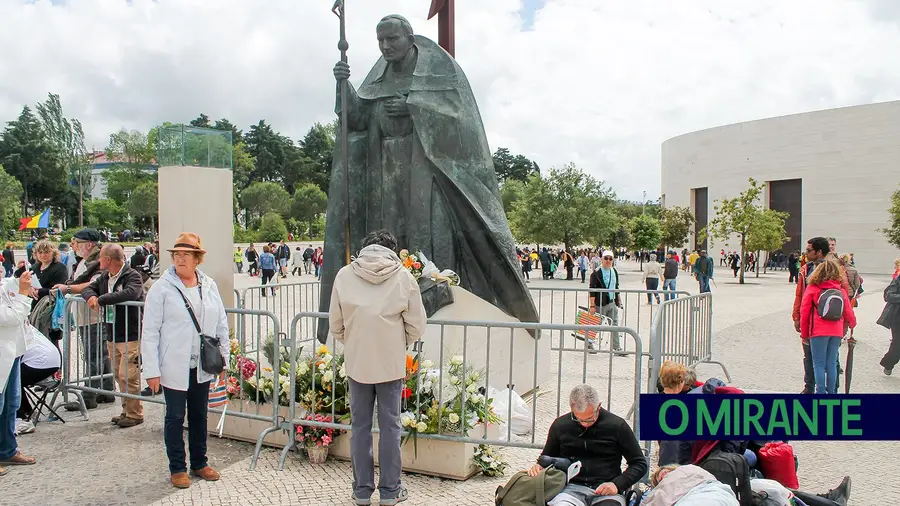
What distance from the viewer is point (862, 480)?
15.0 ft

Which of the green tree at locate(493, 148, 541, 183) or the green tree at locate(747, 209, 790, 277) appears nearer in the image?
the green tree at locate(747, 209, 790, 277)

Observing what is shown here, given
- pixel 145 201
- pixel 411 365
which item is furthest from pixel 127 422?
pixel 145 201

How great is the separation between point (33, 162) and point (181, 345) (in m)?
69.7

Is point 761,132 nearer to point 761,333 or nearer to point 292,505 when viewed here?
point 761,333

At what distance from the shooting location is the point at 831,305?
5.96 meters

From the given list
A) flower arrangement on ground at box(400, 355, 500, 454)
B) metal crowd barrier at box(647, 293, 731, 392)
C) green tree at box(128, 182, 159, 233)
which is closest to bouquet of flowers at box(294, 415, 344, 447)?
flower arrangement on ground at box(400, 355, 500, 454)

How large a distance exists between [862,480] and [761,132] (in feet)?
167

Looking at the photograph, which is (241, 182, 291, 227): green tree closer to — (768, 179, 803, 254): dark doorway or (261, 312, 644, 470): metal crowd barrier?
(768, 179, 803, 254): dark doorway

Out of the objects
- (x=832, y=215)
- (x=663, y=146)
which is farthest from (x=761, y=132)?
(x=663, y=146)

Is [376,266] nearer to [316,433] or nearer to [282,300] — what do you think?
[316,433]

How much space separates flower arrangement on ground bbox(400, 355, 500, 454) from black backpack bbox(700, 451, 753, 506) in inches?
62.1

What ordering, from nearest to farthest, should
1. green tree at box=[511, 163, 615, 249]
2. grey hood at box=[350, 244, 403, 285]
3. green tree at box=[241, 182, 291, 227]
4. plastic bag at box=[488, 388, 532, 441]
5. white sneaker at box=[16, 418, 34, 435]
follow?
grey hood at box=[350, 244, 403, 285] < plastic bag at box=[488, 388, 532, 441] < white sneaker at box=[16, 418, 34, 435] < green tree at box=[511, 163, 615, 249] < green tree at box=[241, 182, 291, 227]

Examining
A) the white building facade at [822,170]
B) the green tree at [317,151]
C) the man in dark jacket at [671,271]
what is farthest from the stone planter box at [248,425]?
the green tree at [317,151]

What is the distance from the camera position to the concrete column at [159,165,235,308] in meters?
6.82
